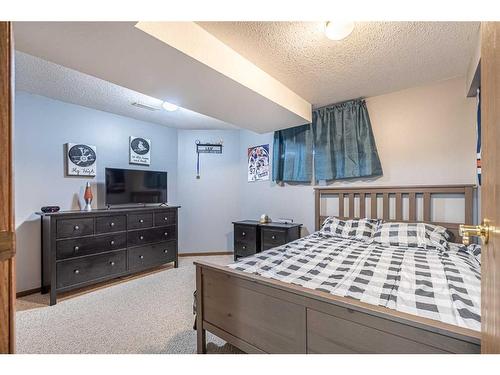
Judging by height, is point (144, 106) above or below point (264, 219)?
above

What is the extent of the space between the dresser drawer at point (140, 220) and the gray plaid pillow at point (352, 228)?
2337 millimetres

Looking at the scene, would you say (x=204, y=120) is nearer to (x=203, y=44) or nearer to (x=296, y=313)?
(x=203, y=44)

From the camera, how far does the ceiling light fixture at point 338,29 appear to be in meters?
1.64

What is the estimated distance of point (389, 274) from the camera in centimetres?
161

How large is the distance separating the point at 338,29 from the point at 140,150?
322 cm

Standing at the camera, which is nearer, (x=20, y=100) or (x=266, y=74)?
(x=266, y=74)

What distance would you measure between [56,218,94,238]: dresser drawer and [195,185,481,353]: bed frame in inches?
72.9

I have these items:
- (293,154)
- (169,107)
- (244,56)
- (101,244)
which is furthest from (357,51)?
(101,244)

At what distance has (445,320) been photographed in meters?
1.02

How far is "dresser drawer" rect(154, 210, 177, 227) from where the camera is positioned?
353 cm

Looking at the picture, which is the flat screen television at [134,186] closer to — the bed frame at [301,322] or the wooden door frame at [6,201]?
the bed frame at [301,322]

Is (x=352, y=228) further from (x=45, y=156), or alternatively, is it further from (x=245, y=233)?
(x=45, y=156)
